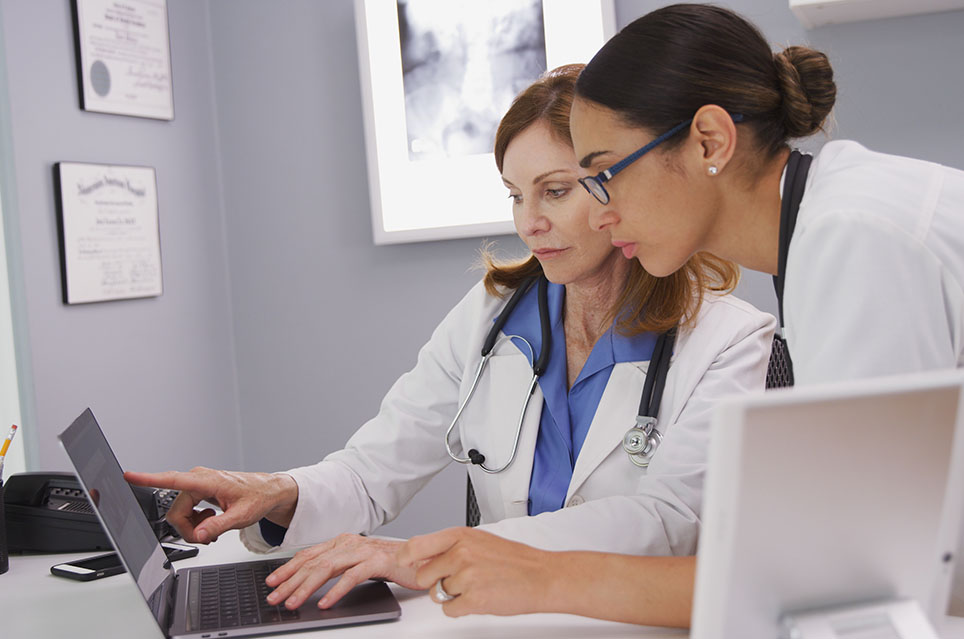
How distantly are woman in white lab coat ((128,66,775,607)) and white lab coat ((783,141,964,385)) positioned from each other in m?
0.47

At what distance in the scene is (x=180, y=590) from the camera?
1.27m

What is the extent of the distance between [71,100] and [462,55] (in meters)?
1.06

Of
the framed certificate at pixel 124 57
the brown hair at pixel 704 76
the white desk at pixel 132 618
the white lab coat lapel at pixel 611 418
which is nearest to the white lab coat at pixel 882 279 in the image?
the brown hair at pixel 704 76

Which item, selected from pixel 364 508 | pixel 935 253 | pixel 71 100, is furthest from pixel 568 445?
pixel 71 100

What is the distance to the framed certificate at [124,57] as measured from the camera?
2422 mm

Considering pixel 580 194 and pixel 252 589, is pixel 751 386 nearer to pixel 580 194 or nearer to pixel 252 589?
pixel 580 194

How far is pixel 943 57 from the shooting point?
2.29 m

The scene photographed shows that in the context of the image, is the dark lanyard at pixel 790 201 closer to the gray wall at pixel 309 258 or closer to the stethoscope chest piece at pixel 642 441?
the stethoscope chest piece at pixel 642 441

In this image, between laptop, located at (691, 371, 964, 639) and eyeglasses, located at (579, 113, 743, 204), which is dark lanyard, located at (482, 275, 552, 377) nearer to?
eyeglasses, located at (579, 113, 743, 204)

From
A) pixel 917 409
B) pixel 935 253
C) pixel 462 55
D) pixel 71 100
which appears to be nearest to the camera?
pixel 917 409

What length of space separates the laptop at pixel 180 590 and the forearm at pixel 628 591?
0.23 meters

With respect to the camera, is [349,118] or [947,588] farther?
[349,118]

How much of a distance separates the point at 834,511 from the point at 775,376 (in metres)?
1.14

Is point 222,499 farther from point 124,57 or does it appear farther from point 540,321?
point 124,57
